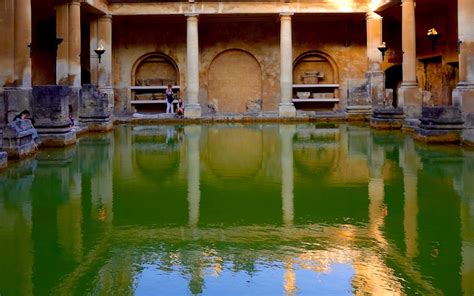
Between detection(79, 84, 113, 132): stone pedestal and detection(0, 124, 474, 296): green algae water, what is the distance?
767 cm

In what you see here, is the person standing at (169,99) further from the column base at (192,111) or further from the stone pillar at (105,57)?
the stone pillar at (105,57)

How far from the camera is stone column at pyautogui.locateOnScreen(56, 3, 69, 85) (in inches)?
835

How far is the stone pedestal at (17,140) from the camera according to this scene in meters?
12.4

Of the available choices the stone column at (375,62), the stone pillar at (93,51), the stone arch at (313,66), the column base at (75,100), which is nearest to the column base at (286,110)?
the stone column at (375,62)

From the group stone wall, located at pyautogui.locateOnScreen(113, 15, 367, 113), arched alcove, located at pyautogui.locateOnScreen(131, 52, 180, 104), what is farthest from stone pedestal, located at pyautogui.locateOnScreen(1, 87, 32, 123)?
arched alcove, located at pyautogui.locateOnScreen(131, 52, 180, 104)

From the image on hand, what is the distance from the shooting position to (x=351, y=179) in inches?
401

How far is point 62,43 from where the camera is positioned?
21.2m

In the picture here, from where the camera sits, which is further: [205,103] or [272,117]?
[205,103]

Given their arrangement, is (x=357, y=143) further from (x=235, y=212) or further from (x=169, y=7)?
(x=169, y=7)

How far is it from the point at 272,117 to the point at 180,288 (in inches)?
858

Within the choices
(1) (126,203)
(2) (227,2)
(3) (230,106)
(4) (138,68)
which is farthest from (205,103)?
(1) (126,203)

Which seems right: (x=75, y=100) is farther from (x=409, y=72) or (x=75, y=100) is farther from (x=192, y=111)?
(x=409, y=72)

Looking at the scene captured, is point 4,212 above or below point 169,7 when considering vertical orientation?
below

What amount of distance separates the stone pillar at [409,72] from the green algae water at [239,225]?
7.44m
